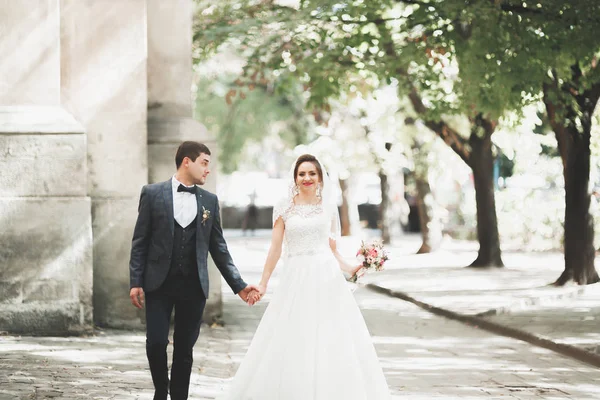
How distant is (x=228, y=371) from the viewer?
1033 centimetres

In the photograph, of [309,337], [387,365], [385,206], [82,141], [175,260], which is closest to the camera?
Result: [175,260]

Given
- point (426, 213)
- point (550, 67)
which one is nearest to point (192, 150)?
point (550, 67)

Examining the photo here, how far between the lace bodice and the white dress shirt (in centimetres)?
108

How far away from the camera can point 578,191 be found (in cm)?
1988

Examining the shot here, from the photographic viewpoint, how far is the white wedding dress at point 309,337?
7723 millimetres

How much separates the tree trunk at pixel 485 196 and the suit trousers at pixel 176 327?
63.4 ft

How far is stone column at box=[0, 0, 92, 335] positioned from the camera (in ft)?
40.4

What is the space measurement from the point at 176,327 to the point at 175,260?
52 centimetres

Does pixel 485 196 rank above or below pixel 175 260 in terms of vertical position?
above

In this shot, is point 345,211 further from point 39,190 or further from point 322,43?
point 39,190

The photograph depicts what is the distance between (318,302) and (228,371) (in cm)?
250

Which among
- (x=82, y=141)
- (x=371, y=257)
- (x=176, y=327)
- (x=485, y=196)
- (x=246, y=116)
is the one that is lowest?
(x=176, y=327)

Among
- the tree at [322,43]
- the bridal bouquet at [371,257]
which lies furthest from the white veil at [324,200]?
the tree at [322,43]

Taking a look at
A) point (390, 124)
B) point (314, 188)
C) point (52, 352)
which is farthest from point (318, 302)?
point (390, 124)
